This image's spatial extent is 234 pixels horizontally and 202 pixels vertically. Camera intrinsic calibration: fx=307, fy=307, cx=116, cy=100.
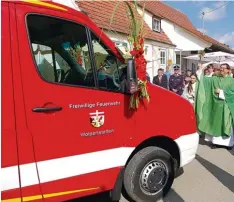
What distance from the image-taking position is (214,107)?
7.04 meters

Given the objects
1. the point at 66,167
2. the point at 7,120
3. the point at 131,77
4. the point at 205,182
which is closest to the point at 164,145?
the point at 205,182

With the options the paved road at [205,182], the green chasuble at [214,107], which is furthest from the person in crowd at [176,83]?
the paved road at [205,182]

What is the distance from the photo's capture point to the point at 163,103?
12.2 ft

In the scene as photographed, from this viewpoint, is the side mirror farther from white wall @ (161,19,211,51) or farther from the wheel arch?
white wall @ (161,19,211,51)

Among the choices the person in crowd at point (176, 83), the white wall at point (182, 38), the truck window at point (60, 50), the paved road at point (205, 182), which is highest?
the white wall at point (182, 38)

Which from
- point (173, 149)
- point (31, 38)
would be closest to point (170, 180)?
point (173, 149)

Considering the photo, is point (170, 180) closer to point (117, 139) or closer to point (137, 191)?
point (137, 191)

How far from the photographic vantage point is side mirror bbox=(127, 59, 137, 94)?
3.10 meters

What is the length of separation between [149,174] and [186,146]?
27.2 inches

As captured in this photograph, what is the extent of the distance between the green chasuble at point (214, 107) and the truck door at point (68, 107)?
13.4ft

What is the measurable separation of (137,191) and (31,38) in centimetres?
215

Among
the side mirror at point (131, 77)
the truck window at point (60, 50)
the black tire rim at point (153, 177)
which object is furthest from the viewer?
the black tire rim at point (153, 177)

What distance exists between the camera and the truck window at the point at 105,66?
3.24 meters

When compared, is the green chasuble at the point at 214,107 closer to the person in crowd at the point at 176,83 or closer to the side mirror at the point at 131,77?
the person in crowd at the point at 176,83
